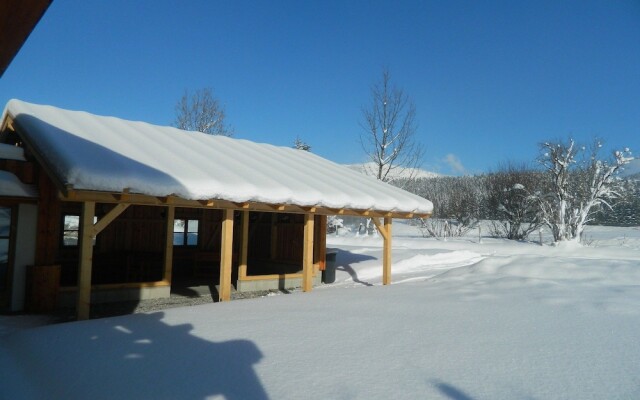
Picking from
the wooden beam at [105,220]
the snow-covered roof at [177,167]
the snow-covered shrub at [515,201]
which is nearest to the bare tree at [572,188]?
the snow-covered shrub at [515,201]

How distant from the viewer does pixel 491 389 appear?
3.93m

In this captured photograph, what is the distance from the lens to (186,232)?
48.3 ft

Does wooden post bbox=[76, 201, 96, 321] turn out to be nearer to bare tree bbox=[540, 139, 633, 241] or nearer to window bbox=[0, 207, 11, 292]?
window bbox=[0, 207, 11, 292]

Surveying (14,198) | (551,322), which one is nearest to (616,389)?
(551,322)

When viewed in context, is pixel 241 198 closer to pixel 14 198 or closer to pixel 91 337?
pixel 91 337

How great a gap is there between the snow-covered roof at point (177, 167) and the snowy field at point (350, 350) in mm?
2037

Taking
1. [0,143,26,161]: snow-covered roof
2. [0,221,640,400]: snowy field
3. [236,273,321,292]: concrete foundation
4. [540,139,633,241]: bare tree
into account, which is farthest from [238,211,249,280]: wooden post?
[540,139,633,241]: bare tree

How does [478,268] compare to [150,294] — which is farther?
[478,268]

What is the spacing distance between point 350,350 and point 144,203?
14.9 ft

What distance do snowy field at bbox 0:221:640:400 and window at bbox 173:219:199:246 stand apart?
279 inches

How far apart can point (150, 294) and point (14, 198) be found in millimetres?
3303

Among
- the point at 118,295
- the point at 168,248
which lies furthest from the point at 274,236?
the point at 118,295

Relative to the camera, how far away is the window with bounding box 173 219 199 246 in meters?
14.7

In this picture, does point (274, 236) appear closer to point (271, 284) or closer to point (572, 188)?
point (271, 284)
